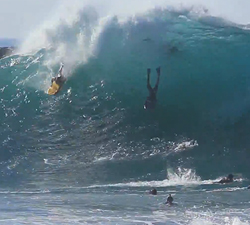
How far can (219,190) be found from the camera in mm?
14227

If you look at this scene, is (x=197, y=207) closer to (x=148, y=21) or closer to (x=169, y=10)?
(x=148, y=21)

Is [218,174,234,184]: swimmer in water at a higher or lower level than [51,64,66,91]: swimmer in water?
lower

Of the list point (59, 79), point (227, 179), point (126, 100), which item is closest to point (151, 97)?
point (126, 100)

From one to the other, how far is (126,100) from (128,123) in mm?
1245

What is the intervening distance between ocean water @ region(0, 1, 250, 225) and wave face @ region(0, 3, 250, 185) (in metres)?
0.04

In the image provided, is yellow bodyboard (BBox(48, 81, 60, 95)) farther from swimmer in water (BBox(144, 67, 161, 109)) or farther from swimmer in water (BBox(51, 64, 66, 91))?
swimmer in water (BBox(144, 67, 161, 109))

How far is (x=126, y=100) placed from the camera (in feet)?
63.7

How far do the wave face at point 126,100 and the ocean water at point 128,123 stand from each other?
0.04m

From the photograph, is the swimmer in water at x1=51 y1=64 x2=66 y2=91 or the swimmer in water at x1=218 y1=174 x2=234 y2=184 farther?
the swimmer in water at x1=51 y1=64 x2=66 y2=91

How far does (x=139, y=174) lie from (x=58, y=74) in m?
6.48

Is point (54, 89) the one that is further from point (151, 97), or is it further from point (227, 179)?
point (227, 179)

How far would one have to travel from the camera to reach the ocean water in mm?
12672

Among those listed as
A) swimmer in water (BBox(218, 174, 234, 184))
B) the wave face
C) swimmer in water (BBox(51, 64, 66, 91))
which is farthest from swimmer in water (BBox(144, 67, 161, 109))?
swimmer in water (BBox(218, 174, 234, 184))

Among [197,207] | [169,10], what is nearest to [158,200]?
[197,207]
